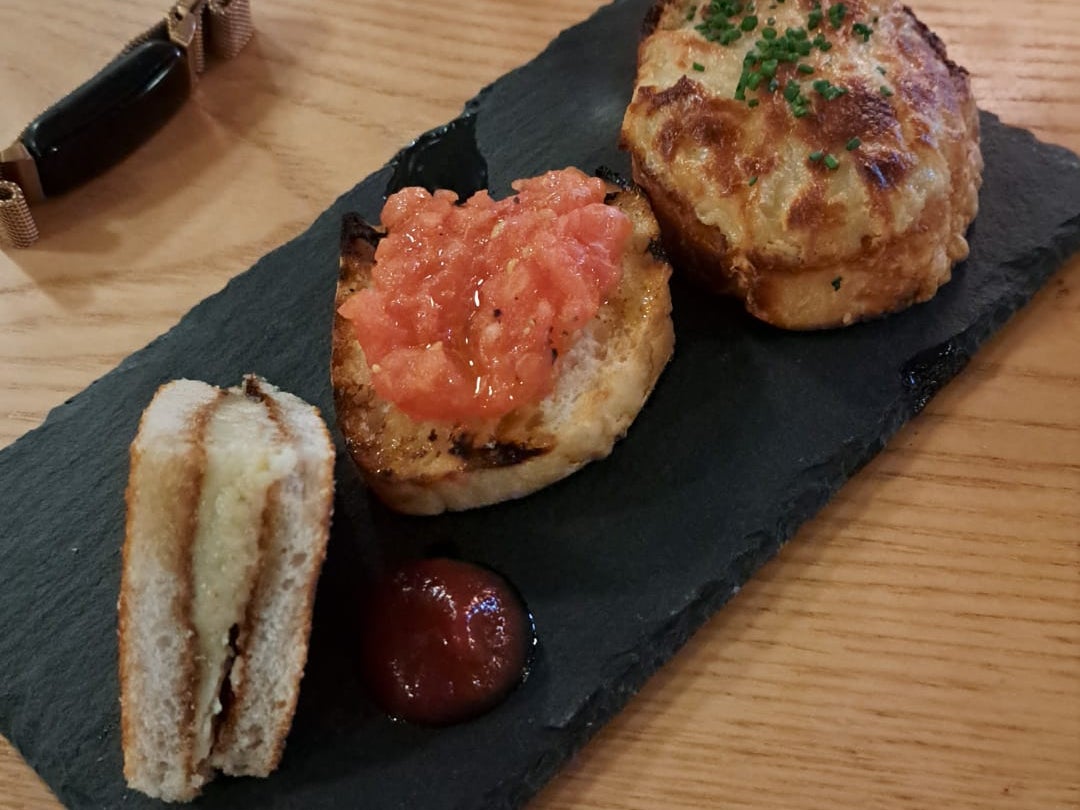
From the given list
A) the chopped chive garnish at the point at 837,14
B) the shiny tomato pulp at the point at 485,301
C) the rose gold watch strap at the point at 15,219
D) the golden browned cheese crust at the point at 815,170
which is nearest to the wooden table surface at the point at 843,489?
the rose gold watch strap at the point at 15,219

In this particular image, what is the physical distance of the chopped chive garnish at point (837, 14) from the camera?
3006 mm

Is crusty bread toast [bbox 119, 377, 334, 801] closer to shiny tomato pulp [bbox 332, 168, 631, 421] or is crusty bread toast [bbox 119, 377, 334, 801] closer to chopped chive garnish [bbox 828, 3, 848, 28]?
shiny tomato pulp [bbox 332, 168, 631, 421]

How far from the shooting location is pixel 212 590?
2.14 meters

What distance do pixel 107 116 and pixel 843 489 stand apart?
2.82 m

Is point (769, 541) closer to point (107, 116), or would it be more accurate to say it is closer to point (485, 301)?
point (485, 301)

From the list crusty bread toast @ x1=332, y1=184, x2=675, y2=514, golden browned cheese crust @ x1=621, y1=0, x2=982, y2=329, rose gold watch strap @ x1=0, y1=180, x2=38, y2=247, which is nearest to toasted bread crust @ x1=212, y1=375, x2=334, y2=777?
crusty bread toast @ x1=332, y1=184, x2=675, y2=514

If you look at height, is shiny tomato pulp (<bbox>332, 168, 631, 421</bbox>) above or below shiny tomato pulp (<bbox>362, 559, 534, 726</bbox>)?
above

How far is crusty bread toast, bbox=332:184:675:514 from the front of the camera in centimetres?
263

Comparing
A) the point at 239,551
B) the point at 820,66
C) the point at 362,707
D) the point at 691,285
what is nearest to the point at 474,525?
the point at 362,707

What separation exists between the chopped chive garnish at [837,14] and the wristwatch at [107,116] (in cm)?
230

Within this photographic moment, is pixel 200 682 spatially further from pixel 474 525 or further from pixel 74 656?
pixel 474 525

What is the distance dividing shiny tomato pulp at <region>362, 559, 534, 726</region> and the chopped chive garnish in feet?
6.54

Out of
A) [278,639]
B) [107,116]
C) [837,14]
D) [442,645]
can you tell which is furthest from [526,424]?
[107,116]

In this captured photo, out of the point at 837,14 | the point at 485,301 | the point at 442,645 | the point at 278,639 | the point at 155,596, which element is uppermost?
the point at 837,14
